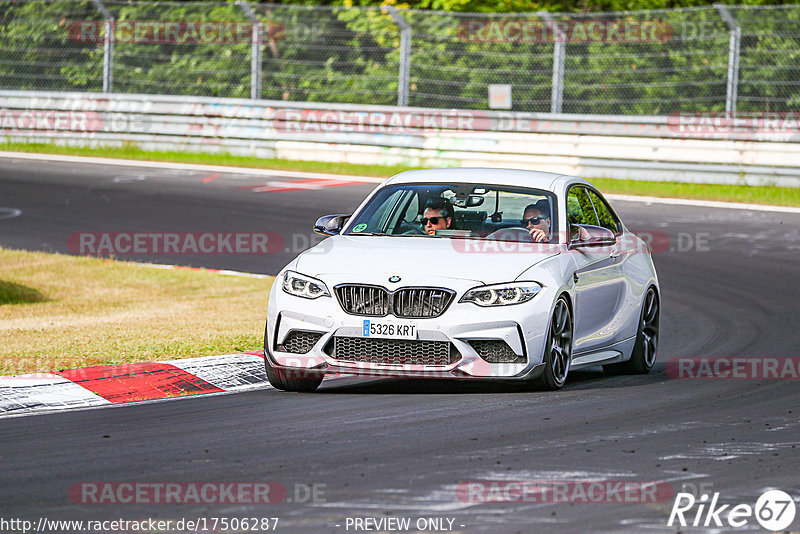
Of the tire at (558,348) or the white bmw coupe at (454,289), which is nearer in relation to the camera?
the white bmw coupe at (454,289)

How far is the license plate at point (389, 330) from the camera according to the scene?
855 centimetres

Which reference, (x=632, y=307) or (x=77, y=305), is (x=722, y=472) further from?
(x=77, y=305)

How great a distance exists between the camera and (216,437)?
743cm

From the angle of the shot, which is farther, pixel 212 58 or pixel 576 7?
pixel 576 7

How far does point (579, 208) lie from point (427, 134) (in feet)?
47.4

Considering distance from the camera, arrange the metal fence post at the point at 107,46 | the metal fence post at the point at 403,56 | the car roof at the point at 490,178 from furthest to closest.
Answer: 1. the metal fence post at the point at 107,46
2. the metal fence post at the point at 403,56
3. the car roof at the point at 490,178

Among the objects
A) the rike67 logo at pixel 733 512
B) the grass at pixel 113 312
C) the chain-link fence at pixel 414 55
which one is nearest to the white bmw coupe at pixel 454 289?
the grass at pixel 113 312

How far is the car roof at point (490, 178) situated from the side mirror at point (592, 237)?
1.55 ft

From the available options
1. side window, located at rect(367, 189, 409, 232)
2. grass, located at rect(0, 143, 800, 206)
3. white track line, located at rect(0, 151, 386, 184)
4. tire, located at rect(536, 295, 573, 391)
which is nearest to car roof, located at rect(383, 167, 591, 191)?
side window, located at rect(367, 189, 409, 232)

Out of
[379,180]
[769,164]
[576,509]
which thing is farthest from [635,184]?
[576,509]

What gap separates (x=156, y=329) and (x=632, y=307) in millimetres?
4068

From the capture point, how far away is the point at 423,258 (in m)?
8.91

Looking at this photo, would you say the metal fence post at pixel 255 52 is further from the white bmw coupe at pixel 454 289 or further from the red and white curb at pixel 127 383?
the red and white curb at pixel 127 383

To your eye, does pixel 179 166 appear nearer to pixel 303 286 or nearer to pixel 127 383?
pixel 127 383
